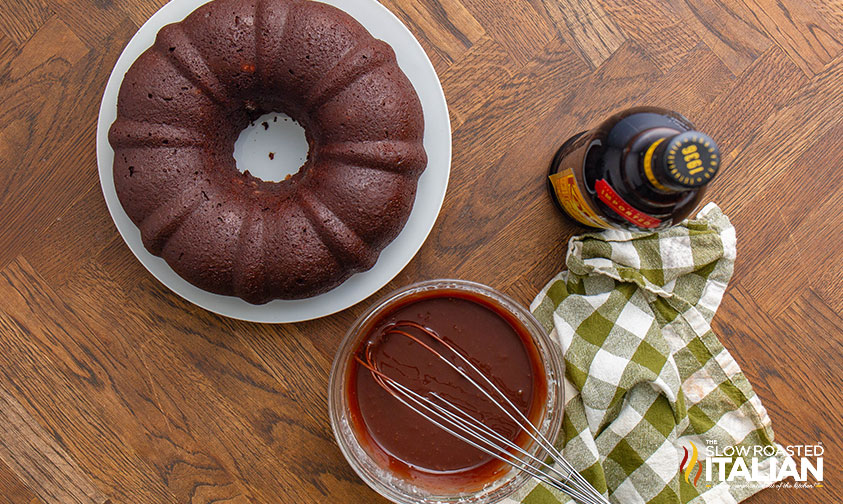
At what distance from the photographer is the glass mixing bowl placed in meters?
1.24

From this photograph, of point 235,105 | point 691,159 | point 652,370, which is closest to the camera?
point 691,159

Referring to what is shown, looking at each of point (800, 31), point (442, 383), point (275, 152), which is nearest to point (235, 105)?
point (275, 152)

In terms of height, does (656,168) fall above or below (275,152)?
below

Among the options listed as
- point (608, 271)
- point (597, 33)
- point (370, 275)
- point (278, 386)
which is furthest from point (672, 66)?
point (278, 386)

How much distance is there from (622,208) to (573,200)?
0.17 m

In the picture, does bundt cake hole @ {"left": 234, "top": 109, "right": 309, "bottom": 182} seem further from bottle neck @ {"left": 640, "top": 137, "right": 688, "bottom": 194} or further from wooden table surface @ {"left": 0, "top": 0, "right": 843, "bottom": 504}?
bottle neck @ {"left": 640, "top": 137, "right": 688, "bottom": 194}

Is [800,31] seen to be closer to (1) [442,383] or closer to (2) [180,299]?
(1) [442,383]

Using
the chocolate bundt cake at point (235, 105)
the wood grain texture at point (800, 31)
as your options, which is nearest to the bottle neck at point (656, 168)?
the chocolate bundt cake at point (235, 105)

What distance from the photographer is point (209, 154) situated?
3.91 ft

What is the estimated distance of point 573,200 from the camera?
121 centimetres

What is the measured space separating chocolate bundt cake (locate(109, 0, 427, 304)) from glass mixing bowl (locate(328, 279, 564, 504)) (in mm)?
155

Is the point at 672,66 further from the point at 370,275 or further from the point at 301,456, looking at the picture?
the point at 301,456

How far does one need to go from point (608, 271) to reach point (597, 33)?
60 cm

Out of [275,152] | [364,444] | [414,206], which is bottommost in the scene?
[364,444]
